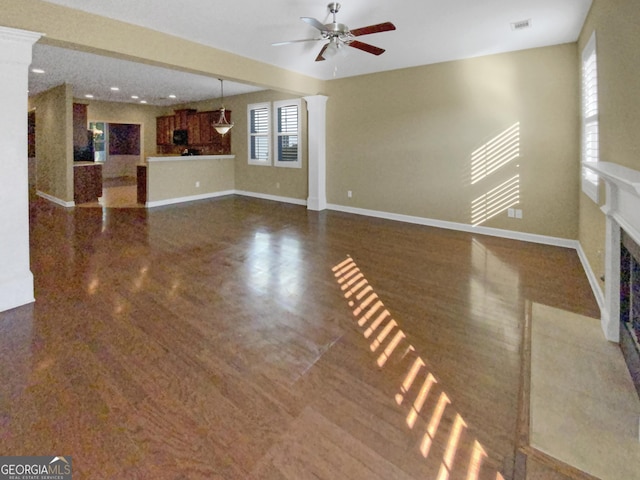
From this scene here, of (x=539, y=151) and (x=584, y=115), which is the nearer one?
(x=584, y=115)

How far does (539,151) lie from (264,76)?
159 inches

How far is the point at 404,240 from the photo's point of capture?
16.5 feet

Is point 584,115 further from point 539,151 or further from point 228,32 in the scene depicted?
point 228,32

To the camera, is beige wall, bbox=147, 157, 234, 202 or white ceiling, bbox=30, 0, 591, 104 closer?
white ceiling, bbox=30, 0, 591, 104

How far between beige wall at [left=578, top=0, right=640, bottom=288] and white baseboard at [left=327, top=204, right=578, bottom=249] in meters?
1.14

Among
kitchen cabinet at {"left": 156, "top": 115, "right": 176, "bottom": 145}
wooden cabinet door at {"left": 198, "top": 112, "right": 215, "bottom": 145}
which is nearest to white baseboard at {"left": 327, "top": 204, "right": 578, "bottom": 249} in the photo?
wooden cabinet door at {"left": 198, "top": 112, "right": 215, "bottom": 145}

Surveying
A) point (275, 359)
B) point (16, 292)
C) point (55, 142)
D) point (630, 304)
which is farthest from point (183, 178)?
point (630, 304)

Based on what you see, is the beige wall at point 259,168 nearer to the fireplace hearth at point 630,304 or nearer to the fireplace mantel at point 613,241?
the fireplace mantel at point 613,241

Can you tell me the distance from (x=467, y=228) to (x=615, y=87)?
3.15 meters

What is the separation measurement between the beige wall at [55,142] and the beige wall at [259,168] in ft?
11.0

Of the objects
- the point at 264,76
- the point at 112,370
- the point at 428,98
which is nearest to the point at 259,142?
the point at 264,76

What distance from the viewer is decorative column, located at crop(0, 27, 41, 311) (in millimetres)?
2717

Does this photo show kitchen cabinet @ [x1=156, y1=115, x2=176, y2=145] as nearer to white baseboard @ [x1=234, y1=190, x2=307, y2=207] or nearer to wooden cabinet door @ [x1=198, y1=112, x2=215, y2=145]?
wooden cabinet door @ [x1=198, y1=112, x2=215, y2=145]

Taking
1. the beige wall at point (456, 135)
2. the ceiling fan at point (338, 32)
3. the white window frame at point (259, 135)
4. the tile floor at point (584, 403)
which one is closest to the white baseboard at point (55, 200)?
the white window frame at point (259, 135)
